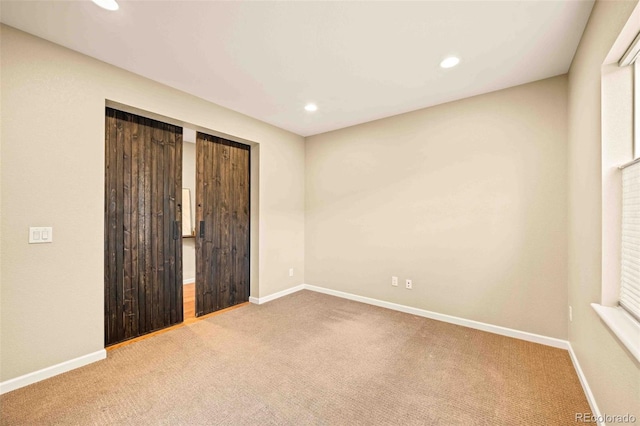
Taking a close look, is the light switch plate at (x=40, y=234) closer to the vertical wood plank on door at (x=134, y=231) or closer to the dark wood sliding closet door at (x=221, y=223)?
the vertical wood plank on door at (x=134, y=231)

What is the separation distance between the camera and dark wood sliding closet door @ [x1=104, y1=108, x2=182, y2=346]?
259 centimetres

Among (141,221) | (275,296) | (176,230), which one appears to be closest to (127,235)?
(141,221)

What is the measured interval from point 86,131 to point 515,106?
13.3 feet

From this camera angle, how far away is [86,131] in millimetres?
2268

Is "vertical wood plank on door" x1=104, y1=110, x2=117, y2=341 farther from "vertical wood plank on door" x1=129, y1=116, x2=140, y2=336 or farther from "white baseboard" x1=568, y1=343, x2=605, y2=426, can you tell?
"white baseboard" x1=568, y1=343, x2=605, y2=426

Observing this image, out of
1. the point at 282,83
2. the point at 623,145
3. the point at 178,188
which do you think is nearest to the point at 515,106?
the point at 623,145

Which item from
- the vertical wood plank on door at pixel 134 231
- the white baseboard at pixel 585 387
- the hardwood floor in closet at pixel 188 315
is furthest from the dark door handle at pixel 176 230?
the white baseboard at pixel 585 387

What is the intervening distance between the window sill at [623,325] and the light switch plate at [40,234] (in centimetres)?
358

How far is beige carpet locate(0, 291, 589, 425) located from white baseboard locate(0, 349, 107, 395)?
0.06 m

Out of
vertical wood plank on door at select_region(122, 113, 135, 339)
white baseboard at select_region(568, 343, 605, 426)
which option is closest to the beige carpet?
white baseboard at select_region(568, 343, 605, 426)

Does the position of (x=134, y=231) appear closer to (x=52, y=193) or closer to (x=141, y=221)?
(x=141, y=221)

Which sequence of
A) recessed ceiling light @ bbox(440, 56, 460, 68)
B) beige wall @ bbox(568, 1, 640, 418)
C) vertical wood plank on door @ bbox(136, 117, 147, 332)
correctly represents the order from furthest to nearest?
vertical wood plank on door @ bbox(136, 117, 147, 332)
recessed ceiling light @ bbox(440, 56, 460, 68)
beige wall @ bbox(568, 1, 640, 418)

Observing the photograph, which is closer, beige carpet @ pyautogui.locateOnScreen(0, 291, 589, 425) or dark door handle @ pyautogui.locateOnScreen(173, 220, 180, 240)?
beige carpet @ pyautogui.locateOnScreen(0, 291, 589, 425)

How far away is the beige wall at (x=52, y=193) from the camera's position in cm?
191
